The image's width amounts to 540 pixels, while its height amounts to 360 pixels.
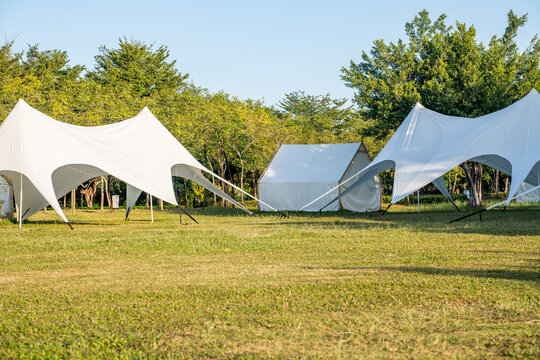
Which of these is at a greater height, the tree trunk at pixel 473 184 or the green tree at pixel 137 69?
the green tree at pixel 137 69

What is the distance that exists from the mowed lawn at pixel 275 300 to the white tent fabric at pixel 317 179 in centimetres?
1366

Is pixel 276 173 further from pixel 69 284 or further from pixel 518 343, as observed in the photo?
pixel 518 343

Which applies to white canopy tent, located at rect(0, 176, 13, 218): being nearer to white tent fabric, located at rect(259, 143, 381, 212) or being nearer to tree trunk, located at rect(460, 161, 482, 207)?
white tent fabric, located at rect(259, 143, 381, 212)

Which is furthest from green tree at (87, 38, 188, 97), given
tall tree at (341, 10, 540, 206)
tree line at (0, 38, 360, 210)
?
tall tree at (341, 10, 540, 206)

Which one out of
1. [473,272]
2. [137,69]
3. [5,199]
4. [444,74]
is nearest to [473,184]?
[444,74]

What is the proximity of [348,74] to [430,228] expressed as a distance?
14280 mm

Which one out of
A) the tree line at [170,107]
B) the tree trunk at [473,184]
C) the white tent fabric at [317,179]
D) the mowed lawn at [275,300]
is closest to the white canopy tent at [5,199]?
the tree line at [170,107]

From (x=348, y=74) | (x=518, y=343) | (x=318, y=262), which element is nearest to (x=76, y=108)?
(x=348, y=74)

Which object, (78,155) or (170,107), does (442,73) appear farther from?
(170,107)

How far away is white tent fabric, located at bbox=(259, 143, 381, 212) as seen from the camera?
77.7ft

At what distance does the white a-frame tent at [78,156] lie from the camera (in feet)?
46.1

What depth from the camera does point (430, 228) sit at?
1287cm

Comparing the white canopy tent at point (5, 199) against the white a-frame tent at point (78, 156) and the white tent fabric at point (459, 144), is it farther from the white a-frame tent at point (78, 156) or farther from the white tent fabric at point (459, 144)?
the white tent fabric at point (459, 144)

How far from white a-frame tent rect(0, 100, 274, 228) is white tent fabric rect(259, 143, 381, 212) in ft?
22.7
